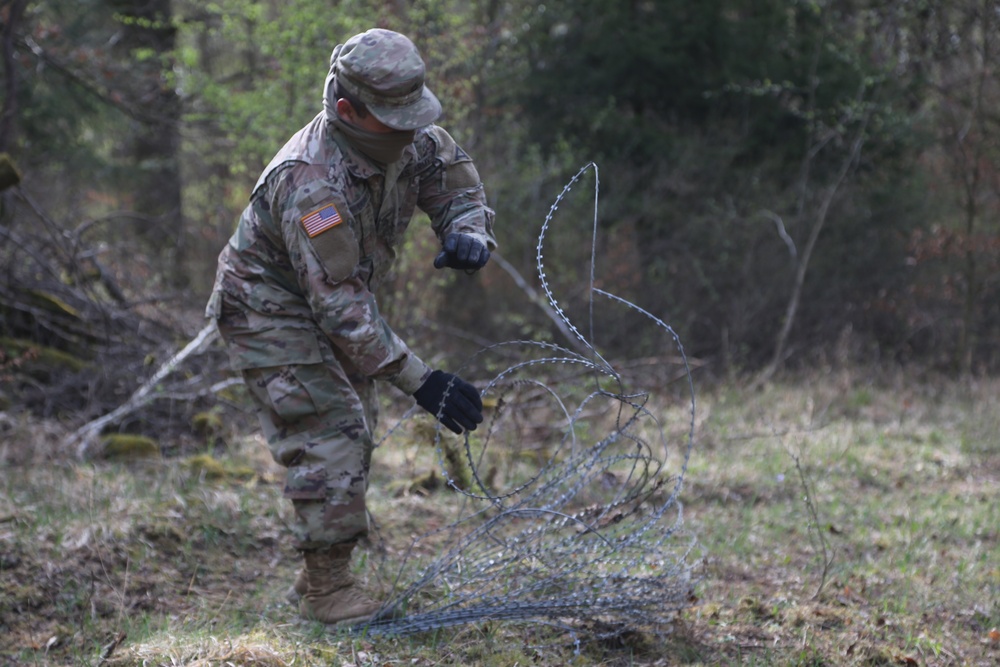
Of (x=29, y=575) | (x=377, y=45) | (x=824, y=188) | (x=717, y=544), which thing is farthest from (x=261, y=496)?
(x=824, y=188)

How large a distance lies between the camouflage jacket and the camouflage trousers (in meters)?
0.07

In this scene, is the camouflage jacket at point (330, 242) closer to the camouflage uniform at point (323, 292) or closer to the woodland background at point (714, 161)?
the camouflage uniform at point (323, 292)

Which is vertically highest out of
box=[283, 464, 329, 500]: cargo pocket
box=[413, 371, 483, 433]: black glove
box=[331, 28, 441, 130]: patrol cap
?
box=[331, 28, 441, 130]: patrol cap

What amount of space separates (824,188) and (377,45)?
900cm

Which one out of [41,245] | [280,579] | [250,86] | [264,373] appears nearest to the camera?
[264,373]

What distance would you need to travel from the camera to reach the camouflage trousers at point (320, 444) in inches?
132

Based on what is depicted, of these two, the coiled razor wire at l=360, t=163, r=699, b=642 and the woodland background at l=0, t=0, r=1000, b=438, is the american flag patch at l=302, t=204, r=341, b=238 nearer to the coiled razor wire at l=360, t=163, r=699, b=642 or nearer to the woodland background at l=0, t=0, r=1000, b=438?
the coiled razor wire at l=360, t=163, r=699, b=642

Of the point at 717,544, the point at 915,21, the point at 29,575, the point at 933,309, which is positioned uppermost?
the point at 915,21

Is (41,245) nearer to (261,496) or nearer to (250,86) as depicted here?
(261,496)

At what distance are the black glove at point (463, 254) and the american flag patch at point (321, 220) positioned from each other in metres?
0.36

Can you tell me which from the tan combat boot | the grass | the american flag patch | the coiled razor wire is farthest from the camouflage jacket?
the grass

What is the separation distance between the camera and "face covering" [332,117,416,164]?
313 centimetres

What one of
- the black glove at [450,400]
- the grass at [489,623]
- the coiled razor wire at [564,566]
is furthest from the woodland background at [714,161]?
the black glove at [450,400]

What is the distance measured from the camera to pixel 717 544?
15.3 feet
